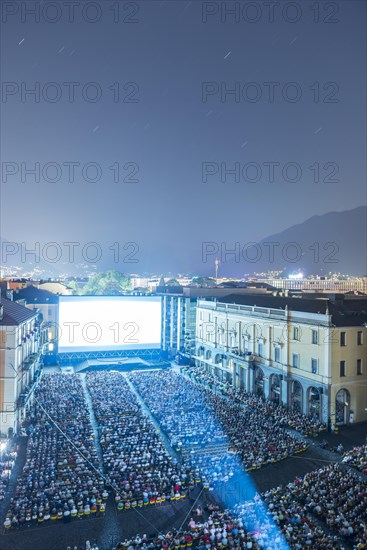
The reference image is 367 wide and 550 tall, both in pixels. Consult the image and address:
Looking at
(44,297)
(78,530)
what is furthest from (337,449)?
(44,297)

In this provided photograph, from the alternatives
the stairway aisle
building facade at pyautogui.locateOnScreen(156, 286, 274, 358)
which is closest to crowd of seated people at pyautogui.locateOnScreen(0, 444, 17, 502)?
the stairway aisle

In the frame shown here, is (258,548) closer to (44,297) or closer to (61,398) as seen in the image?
(61,398)

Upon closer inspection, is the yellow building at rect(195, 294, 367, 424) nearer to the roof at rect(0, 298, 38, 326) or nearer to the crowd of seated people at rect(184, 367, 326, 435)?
the crowd of seated people at rect(184, 367, 326, 435)

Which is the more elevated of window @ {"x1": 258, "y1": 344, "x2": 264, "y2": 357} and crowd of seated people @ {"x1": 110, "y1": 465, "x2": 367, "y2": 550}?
window @ {"x1": 258, "y1": 344, "x2": 264, "y2": 357}

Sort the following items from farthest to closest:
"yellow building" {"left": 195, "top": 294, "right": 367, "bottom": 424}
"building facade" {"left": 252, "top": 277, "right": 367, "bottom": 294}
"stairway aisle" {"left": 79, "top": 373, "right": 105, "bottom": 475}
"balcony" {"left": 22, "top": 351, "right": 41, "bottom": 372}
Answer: "building facade" {"left": 252, "top": 277, "right": 367, "bottom": 294} < "yellow building" {"left": 195, "top": 294, "right": 367, "bottom": 424} < "balcony" {"left": 22, "top": 351, "right": 41, "bottom": 372} < "stairway aisle" {"left": 79, "top": 373, "right": 105, "bottom": 475}

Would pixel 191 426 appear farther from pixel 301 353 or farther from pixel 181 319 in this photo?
pixel 181 319

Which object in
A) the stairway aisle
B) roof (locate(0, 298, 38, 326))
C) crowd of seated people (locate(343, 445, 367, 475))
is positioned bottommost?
crowd of seated people (locate(343, 445, 367, 475))
